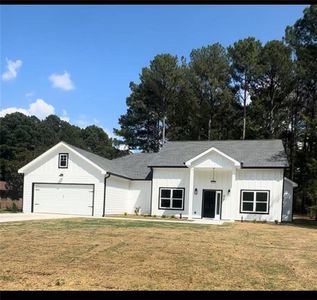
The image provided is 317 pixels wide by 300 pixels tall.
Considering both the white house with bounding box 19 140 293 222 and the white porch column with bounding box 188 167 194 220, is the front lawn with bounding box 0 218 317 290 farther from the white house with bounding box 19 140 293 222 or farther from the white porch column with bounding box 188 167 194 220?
the white porch column with bounding box 188 167 194 220

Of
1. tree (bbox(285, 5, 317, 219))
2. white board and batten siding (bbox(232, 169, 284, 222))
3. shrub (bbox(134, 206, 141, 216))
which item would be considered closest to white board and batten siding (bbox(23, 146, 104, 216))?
shrub (bbox(134, 206, 141, 216))

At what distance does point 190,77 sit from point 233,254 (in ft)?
124

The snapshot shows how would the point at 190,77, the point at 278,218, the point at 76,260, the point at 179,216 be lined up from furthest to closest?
the point at 190,77 → the point at 179,216 → the point at 278,218 → the point at 76,260

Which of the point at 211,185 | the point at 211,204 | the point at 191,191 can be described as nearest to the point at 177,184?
the point at 191,191

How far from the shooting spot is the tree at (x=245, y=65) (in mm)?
44531

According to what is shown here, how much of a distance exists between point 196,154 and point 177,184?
9.22 ft

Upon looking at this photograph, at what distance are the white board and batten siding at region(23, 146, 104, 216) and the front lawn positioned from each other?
40.3 ft

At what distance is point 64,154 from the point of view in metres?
28.1

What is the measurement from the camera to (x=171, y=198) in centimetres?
2753

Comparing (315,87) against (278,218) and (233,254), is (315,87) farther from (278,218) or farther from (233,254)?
(233,254)

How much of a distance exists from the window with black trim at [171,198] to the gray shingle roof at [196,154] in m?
1.57

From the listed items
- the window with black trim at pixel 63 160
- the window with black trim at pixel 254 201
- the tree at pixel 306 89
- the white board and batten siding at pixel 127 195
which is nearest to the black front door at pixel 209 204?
the window with black trim at pixel 254 201

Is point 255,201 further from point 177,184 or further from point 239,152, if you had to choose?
point 177,184

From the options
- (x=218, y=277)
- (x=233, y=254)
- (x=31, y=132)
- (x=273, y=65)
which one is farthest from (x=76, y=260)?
(x=31, y=132)
